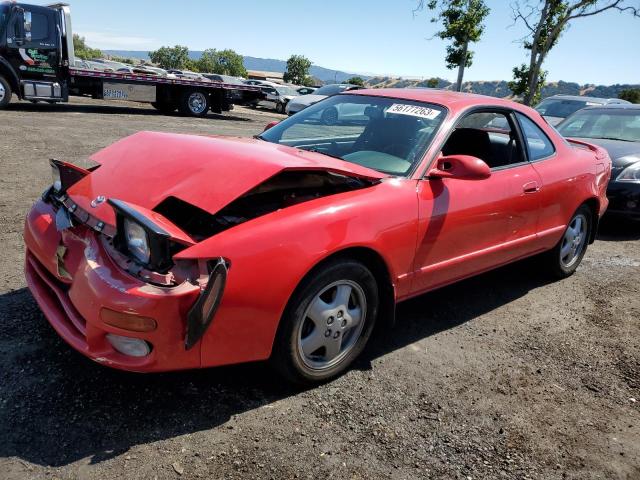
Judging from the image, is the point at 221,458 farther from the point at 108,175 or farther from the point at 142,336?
the point at 108,175

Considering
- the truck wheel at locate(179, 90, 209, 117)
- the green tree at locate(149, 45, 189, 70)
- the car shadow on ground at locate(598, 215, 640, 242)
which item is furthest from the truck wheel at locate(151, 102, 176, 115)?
the green tree at locate(149, 45, 189, 70)

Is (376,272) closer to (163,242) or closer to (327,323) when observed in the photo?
(327,323)

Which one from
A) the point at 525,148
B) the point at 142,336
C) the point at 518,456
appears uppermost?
the point at 525,148

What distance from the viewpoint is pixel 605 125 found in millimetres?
7262

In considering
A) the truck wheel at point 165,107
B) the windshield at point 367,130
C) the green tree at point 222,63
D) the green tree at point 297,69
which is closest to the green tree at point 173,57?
the green tree at point 222,63

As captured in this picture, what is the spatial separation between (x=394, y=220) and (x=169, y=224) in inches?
46.4

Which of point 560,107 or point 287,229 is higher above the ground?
point 560,107

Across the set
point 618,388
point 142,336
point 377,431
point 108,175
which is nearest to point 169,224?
point 142,336

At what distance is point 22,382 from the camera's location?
248 centimetres

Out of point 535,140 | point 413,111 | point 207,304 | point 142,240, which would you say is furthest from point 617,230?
point 142,240

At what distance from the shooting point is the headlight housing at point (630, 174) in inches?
237

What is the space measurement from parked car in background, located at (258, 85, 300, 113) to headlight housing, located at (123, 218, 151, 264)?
22.3 m

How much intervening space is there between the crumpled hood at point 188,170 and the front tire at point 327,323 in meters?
0.55

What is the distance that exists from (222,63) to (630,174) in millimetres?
74884
